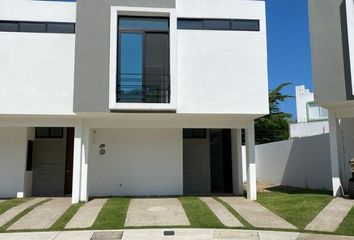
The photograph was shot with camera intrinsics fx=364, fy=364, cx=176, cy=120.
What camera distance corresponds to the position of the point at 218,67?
46.9 feet

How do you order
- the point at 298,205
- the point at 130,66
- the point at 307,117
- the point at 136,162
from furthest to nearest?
the point at 307,117 → the point at 136,162 → the point at 130,66 → the point at 298,205

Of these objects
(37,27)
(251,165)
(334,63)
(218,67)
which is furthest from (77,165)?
(334,63)

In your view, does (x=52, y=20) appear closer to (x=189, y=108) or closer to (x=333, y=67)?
(x=189, y=108)

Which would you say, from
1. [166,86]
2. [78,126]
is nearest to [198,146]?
A: [166,86]

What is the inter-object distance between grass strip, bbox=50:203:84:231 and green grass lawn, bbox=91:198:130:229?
A: 0.90m

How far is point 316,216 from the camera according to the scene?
1115 cm

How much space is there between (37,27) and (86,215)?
302 inches

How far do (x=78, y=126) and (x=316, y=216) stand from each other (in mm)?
9321

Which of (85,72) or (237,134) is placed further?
(237,134)

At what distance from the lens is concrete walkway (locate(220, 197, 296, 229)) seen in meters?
10.5

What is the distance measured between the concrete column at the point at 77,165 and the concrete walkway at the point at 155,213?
218 cm

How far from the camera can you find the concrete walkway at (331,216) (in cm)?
1007

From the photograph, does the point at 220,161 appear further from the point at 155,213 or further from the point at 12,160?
the point at 12,160

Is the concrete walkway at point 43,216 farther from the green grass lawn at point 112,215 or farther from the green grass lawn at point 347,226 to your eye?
the green grass lawn at point 347,226
